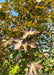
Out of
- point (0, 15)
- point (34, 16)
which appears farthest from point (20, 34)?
point (0, 15)

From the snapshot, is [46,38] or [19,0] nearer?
[19,0]

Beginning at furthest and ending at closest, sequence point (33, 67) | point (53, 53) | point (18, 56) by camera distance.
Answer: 1. point (53, 53)
2. point (18, 56)
3. point (33, 67)

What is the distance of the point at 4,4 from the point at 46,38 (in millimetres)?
1053

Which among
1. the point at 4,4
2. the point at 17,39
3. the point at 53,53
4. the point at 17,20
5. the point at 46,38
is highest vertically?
the point at 4,4

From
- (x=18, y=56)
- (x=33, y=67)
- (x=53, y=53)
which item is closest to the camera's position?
(x=33, y=67)

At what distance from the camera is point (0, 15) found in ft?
6.18

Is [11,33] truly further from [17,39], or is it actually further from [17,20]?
[17,20]

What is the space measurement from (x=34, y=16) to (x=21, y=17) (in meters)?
0.24

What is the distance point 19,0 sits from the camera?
172cm

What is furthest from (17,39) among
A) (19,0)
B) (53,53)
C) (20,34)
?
(53,53)

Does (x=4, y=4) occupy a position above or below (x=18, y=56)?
above

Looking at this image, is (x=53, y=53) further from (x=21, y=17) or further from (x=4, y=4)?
(x=4, y=4)

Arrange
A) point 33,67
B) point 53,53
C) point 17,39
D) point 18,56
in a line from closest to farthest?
point 17,39 → point 33,67 → point 18,56 → point 53,53

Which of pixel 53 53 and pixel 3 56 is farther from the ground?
pixel 3 56
